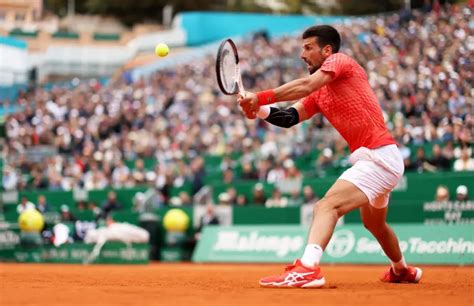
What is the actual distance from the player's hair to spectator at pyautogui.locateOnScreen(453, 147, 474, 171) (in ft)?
31.4

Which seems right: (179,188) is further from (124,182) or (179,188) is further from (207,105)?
(207,105)

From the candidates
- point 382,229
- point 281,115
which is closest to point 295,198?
point 382,229

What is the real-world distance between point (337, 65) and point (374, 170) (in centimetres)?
104

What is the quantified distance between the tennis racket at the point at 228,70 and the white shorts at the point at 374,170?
49.5 inches

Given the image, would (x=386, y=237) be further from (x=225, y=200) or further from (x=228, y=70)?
(x=225, y=200)

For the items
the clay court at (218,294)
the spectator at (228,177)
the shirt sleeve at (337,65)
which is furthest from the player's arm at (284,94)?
the spectator at (228,177)

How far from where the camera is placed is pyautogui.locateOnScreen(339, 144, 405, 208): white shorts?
815 centimetres

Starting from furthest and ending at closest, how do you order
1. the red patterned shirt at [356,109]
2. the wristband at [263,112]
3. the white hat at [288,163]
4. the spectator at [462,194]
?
1. the white hat at [288,163]
2. the spectator at [462,194]
3. the wristband at [263,112]
4. the red patterned shirt at [356,109]

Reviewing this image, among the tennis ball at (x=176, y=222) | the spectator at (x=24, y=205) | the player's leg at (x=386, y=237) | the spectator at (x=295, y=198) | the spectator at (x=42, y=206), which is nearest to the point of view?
the player's leg at (x=386, y=237)

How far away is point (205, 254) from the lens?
61.1 ft

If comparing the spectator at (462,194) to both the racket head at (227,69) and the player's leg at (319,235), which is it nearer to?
the player's leg at (319,235)

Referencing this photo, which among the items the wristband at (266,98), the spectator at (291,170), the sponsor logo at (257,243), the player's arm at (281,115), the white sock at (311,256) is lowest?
the sponsor logo at (257,243)

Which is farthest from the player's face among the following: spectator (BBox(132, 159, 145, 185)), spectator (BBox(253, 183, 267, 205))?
spectator (BBox(132, 159, 145, 185))

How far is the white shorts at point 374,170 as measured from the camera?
815 centimetres
